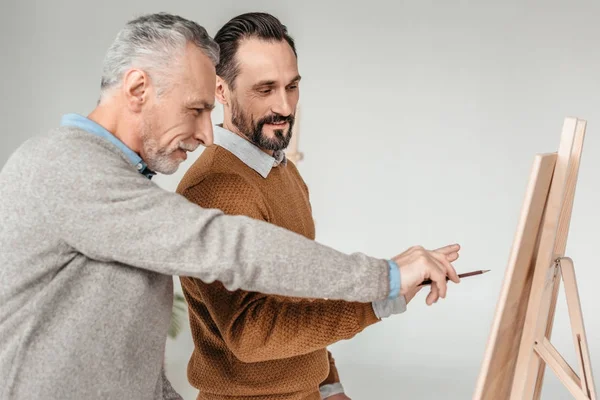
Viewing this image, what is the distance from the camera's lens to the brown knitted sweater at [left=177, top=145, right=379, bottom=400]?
5.60 ft

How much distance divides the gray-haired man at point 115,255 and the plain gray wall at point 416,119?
3.41 metres

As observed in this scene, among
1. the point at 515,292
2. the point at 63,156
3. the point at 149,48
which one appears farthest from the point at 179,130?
the point at 515,292

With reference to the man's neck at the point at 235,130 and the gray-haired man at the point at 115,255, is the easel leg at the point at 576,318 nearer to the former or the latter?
the gray-haired man at the point at 115,255

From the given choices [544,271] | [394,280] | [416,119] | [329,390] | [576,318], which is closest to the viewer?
[394,280]

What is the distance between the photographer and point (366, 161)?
4.99m

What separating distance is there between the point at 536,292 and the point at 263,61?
0.80m

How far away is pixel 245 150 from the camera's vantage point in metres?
1.98

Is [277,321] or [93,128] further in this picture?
[277,321]

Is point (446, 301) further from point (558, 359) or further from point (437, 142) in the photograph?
point (558, 359)

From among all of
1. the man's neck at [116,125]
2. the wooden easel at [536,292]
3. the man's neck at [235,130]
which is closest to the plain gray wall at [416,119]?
the wooden easel at [536,292]

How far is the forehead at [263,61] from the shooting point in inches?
77.4

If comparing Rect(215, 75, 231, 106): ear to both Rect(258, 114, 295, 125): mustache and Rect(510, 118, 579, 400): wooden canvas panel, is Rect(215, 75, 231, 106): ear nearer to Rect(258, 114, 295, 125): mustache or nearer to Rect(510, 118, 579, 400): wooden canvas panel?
Rect(258, 114, 295, 125): mustache

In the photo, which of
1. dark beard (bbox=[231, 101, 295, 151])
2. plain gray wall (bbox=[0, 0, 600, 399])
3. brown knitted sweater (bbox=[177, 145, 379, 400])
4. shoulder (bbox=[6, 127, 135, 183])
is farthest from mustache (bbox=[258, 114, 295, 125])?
plain gray wall (bbox=[0, 0, 600, 399])

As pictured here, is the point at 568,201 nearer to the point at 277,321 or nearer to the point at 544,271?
the point at 544,271
